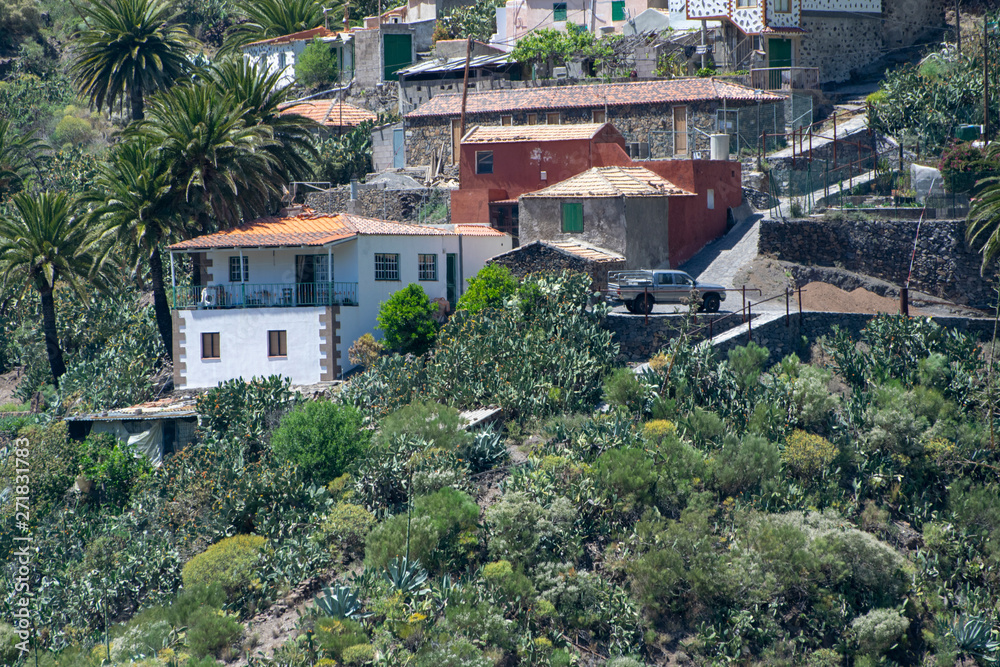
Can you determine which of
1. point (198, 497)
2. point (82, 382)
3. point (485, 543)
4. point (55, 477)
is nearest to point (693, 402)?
point (485, 543)

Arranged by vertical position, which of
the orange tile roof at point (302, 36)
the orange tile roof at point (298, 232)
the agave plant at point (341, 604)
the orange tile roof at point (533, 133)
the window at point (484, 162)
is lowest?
the agave plant at point (341, 604)

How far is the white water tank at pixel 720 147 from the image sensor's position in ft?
153

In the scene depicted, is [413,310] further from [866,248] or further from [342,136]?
[342,136]

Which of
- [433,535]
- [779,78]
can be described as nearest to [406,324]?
[433,535]

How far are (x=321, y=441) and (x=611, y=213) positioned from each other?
50.3 ft

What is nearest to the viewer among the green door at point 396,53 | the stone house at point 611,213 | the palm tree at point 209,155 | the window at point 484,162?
the stone house at point 611,213

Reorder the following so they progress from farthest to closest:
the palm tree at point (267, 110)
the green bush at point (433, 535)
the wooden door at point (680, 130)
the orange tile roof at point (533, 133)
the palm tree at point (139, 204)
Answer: the wooden door at point (680, 130), the orange tile roof at point (533, 133), the palm tree at point (267, 110), the palm tree at point (139, 204), the green bush at point (433, 535)

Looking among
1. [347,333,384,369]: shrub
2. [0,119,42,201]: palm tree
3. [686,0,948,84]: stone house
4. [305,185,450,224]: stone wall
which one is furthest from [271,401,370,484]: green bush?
[686,0,948,84]: stone house

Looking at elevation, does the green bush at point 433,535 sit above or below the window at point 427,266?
below

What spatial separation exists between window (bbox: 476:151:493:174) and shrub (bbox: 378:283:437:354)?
38.1 feet

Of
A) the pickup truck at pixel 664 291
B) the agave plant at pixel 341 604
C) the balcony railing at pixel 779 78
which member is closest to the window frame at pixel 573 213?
the pickup truck at pixel 664 291

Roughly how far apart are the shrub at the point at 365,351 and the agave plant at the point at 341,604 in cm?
1213

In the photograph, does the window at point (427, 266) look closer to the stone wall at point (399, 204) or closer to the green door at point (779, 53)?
the stone wall at point (399, 204)

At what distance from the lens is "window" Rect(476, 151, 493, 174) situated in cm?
4703
